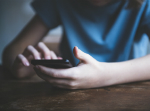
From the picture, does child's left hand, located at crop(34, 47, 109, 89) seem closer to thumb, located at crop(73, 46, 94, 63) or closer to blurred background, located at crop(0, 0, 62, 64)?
thumb, located at crop(73, 46, 94, 63)

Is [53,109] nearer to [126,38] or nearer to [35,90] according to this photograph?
[35,90]

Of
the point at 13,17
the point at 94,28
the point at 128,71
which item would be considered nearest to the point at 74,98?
the point at 128,71

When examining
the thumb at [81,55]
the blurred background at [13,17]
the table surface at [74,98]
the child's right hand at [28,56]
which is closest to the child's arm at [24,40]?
the child's right hand at [28,56]

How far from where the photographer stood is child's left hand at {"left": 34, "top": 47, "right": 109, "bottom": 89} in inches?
11.4

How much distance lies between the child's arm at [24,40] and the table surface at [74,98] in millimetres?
261

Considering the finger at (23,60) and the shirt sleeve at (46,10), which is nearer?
the finger at (23,60)

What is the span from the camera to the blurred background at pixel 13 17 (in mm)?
1782

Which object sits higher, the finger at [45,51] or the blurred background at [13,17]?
the blurred background at [13,17]

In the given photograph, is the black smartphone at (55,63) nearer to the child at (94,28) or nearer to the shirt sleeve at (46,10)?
the child at (94,28)

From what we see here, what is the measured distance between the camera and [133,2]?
57 centimetres

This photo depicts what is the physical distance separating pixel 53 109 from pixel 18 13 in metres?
1.91

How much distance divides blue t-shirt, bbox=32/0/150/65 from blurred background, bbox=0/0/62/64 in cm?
109

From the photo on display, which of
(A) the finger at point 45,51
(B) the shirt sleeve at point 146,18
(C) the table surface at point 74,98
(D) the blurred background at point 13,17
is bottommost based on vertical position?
(C) the table surface at point 74,98

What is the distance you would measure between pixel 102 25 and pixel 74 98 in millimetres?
442
